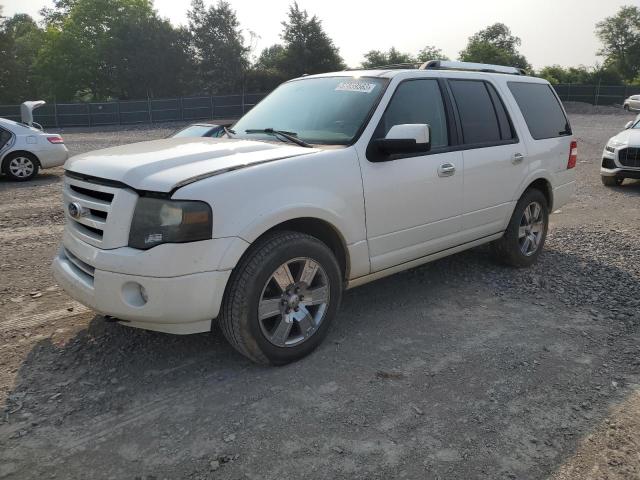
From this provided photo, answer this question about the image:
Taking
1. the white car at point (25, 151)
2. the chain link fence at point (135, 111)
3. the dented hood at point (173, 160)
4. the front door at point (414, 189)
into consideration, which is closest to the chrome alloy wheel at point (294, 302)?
the front door at point (414, 189)

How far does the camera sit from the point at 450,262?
5.81m

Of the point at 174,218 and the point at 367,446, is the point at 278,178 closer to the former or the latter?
the point at 174,218

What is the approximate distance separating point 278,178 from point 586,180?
10095 mm

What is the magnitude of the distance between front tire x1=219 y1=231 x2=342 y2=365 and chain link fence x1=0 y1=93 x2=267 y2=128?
2998cm

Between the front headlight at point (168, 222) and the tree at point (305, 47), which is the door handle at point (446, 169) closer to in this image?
the front headlight at point (168, 222)

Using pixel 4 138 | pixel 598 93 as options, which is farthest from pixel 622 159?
pixel 598 93

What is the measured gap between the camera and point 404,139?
3709 millimetres

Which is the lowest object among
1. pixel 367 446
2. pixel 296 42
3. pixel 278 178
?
pixel 367 446

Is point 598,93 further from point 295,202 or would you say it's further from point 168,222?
point 168,222

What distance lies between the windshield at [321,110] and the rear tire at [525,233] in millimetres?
2154

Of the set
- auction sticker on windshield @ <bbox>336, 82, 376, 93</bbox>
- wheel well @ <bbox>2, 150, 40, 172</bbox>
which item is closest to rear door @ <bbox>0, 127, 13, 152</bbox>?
wheel well @ <bbox>2, 150, 40, 172</bbox>

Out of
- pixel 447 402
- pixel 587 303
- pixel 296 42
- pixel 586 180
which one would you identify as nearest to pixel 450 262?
pixel 587 303

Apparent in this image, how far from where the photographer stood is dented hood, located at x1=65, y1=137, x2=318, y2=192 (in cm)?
311

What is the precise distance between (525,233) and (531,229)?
12cm
